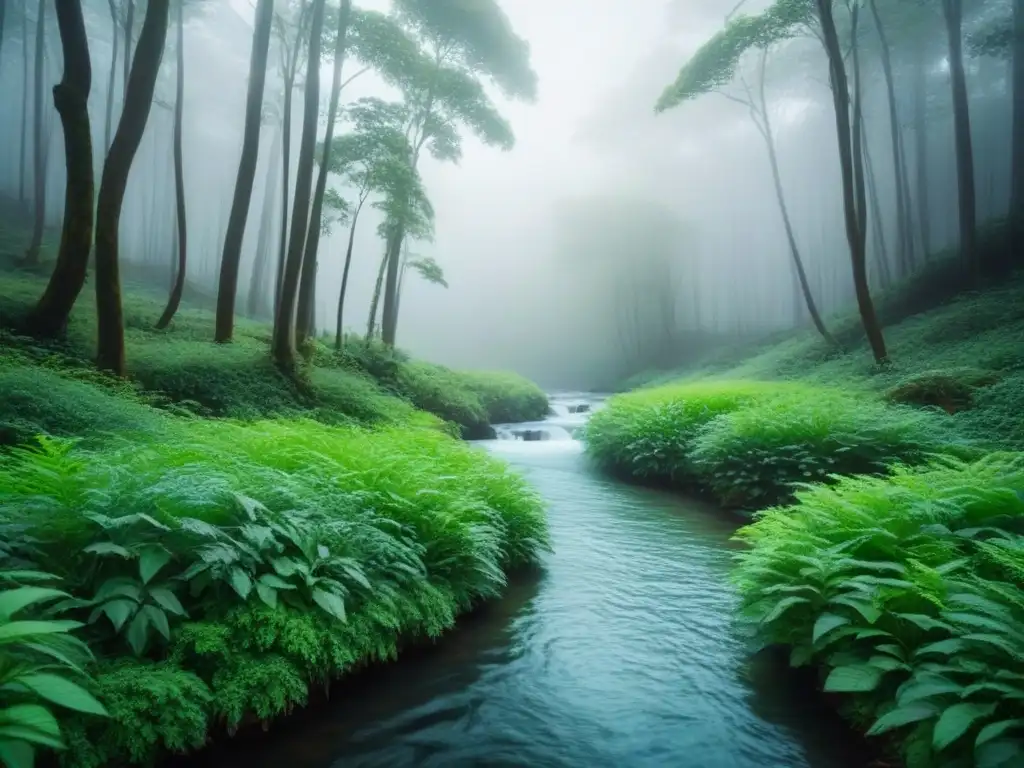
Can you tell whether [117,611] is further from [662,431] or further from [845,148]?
[845,148]

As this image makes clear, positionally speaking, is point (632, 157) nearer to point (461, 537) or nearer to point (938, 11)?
point (938, 11)

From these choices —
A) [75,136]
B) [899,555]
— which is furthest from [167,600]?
[75,136]

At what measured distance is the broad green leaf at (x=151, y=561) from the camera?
103 inches

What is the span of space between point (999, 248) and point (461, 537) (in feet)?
71.6

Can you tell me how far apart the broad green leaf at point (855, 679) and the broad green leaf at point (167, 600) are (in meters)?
3.20

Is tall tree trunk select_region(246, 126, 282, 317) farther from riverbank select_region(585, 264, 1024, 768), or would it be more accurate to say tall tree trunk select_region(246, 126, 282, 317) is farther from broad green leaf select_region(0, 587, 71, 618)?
broad green leaf select_region(0, 587, 71, 618)

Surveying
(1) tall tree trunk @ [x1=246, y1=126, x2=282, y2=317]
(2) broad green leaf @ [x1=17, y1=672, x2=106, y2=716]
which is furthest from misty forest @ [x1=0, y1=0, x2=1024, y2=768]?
(1) tall tree trunk @ [x1=246, y1=126, x2=282, y2=317]

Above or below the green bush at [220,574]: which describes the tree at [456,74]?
above

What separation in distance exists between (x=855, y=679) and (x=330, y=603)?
9.04 ft

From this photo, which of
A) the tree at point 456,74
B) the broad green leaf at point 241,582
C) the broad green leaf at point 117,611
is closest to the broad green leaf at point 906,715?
the broad green leaf at point 241,582

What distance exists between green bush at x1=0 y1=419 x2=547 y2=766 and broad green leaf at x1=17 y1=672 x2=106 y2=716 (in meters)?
0.42

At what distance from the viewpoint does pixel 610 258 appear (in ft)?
165

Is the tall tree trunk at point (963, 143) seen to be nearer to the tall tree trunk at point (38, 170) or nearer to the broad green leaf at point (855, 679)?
the broad green leaf at point (855, 679)

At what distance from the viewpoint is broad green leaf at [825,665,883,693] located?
2732mm
